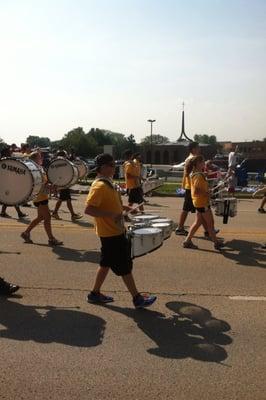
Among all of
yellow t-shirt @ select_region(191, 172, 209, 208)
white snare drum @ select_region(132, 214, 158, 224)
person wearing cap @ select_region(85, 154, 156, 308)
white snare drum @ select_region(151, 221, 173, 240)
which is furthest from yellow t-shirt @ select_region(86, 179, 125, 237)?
yellow t-shirt @ select_region(191, 172, 209, 208)

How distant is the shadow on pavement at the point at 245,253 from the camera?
348 inches

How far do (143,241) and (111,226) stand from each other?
0.49m

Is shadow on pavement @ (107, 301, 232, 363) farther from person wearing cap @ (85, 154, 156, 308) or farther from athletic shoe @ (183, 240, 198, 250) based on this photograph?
athletic shoe @ (183, 240, 198, 250)

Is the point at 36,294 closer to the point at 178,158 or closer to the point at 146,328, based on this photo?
the point at 146,328

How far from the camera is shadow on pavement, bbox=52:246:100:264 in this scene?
8969 mm

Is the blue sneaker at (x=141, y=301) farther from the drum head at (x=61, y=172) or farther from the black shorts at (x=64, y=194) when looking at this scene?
the black shorts at (x=64, y=194)

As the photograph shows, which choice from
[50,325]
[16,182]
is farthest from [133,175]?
[50,325]

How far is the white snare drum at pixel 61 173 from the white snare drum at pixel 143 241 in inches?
255

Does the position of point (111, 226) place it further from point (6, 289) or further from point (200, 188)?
point (200, 188)

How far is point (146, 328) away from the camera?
569 centimetres

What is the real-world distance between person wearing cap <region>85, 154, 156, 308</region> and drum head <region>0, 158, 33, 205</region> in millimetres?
2061

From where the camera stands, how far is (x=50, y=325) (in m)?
5.74

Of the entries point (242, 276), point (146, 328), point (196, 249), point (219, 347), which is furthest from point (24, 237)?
point (219, 347)

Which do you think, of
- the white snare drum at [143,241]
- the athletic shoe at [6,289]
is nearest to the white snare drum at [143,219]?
the white snare drum at [143,241]
